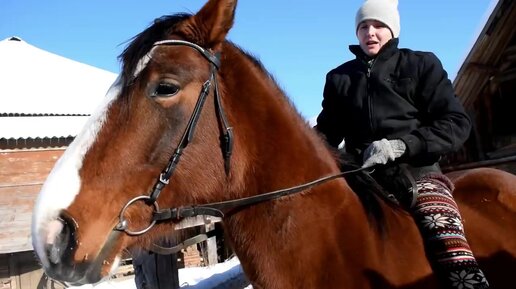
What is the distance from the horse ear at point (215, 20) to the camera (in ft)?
7.22

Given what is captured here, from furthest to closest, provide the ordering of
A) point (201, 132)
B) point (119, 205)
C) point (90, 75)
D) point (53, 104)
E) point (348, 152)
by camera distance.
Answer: point (90, 75) → point (53, 104) → point (348, 152) → point (201, 132) → point (119, 205)

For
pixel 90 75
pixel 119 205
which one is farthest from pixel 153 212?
pixel 90 75

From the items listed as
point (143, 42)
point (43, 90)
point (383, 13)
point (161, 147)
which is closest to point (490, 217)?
point (383, 13)

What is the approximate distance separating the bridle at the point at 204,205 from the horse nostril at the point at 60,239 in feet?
0.56

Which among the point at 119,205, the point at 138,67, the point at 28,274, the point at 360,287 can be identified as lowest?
the point at 28,274

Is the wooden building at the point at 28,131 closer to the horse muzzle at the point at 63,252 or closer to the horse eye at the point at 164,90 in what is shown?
the horse muzzle at the point at 63,252

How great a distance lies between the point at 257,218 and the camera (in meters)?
2.26

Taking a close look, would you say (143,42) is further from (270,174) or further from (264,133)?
(270,174)

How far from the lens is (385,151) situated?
2.45m

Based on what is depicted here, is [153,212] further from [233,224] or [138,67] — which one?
[138,67]

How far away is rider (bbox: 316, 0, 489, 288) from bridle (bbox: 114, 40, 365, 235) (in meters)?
0.52

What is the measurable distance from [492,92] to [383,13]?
6.00 meters

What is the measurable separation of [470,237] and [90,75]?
45.1 feet

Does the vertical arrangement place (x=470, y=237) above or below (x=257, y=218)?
below
